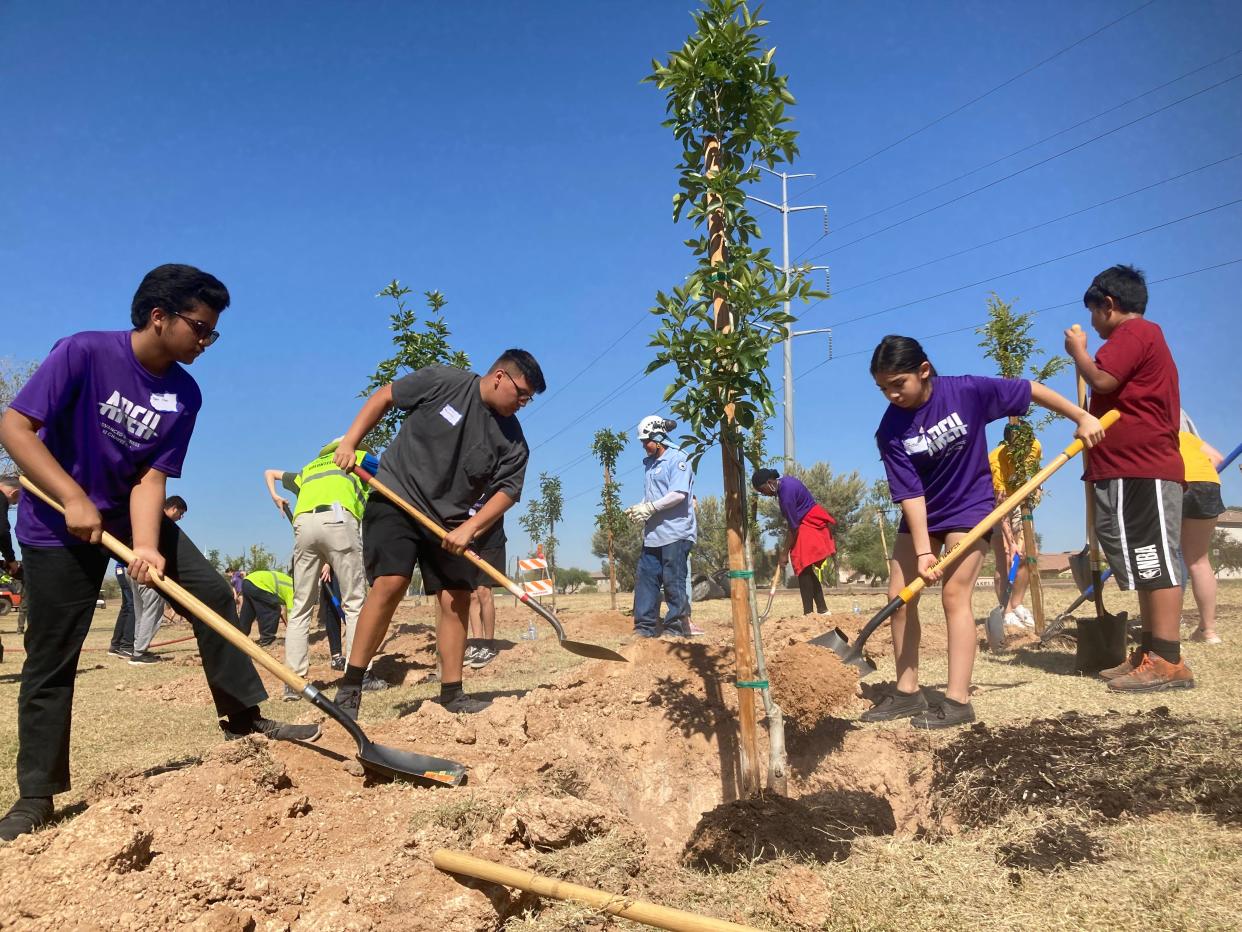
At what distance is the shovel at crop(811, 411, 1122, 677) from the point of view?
362 cm

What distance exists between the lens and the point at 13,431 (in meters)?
2.78

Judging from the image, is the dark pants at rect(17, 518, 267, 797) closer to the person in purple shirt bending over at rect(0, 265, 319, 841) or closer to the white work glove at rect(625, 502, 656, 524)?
the person in purple shirt bending over at rect(0, 265, 319, 841)

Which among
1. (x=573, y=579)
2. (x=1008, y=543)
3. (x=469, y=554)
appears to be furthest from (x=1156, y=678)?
(x=573, y=579)

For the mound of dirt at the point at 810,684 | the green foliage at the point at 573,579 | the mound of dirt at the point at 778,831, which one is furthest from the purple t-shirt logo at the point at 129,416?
the green foliage at the point at 573,579

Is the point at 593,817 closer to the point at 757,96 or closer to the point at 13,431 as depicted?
the point at 13,431

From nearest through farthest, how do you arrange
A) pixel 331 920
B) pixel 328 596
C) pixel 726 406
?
pixel 331 920
pixel 726 406
pixel 328 596

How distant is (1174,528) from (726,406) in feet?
9.00

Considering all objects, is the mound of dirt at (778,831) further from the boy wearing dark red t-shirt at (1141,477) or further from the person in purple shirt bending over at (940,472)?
→ the boy wearing dark red t-shirt at (1141,477)

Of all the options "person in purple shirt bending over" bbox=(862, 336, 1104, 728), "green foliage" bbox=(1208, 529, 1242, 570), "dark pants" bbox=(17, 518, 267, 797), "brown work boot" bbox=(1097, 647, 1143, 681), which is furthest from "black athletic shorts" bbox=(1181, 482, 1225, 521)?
"green foliage" bbox=(1208, 529, 1242, 570)

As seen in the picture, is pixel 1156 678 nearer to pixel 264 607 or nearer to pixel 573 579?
pixel 264 607

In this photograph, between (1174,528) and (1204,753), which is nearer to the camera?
(1204,753)

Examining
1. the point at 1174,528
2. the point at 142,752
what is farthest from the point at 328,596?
the point at 1174,528

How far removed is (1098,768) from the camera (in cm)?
286

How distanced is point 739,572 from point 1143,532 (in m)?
2.49
